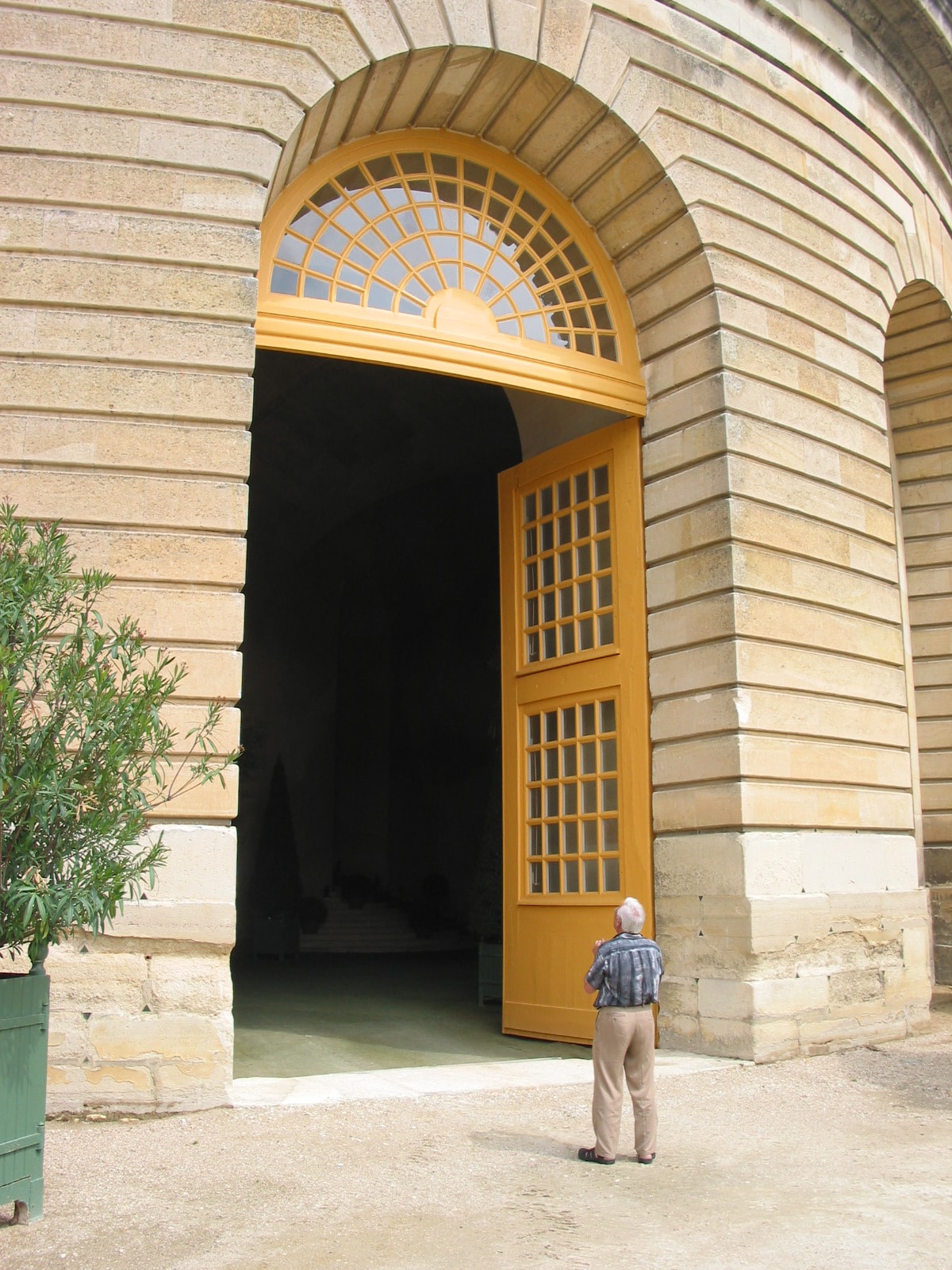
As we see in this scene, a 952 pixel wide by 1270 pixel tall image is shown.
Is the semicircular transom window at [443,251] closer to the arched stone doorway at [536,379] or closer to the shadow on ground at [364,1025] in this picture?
the arched stone doorway at [536,379]

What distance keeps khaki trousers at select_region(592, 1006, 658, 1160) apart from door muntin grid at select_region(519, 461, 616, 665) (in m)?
4.15

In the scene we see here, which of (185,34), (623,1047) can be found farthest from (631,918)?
(185,34)

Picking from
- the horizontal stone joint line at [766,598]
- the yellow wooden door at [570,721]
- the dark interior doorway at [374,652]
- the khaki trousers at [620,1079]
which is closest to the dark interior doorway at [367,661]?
the dark interior doorway at [374,652]

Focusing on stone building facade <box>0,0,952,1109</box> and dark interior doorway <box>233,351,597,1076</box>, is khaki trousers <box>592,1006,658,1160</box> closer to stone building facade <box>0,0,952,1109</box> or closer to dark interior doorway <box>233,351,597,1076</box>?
stone building facade <box>0,0,952,1109</box>

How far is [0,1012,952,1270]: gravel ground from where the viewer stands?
420 centimetres

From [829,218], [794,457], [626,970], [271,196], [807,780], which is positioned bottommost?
[626,970]

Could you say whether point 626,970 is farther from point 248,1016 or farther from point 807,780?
point 248,1016

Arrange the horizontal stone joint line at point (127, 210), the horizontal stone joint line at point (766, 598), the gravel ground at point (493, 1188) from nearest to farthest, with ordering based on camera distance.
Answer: the gravel ground at point (493, 1188)
the horizontal stone joint line at point (127, 210)
the horizontal stone joint line at point (766, 598)

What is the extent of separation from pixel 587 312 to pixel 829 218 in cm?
220

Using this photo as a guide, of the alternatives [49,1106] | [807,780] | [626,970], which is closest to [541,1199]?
[626,970]

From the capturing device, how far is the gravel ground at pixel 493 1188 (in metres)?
4.20

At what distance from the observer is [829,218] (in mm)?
9805

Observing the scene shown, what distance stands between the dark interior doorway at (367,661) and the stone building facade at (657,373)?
974cm

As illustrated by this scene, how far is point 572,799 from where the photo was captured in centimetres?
932
